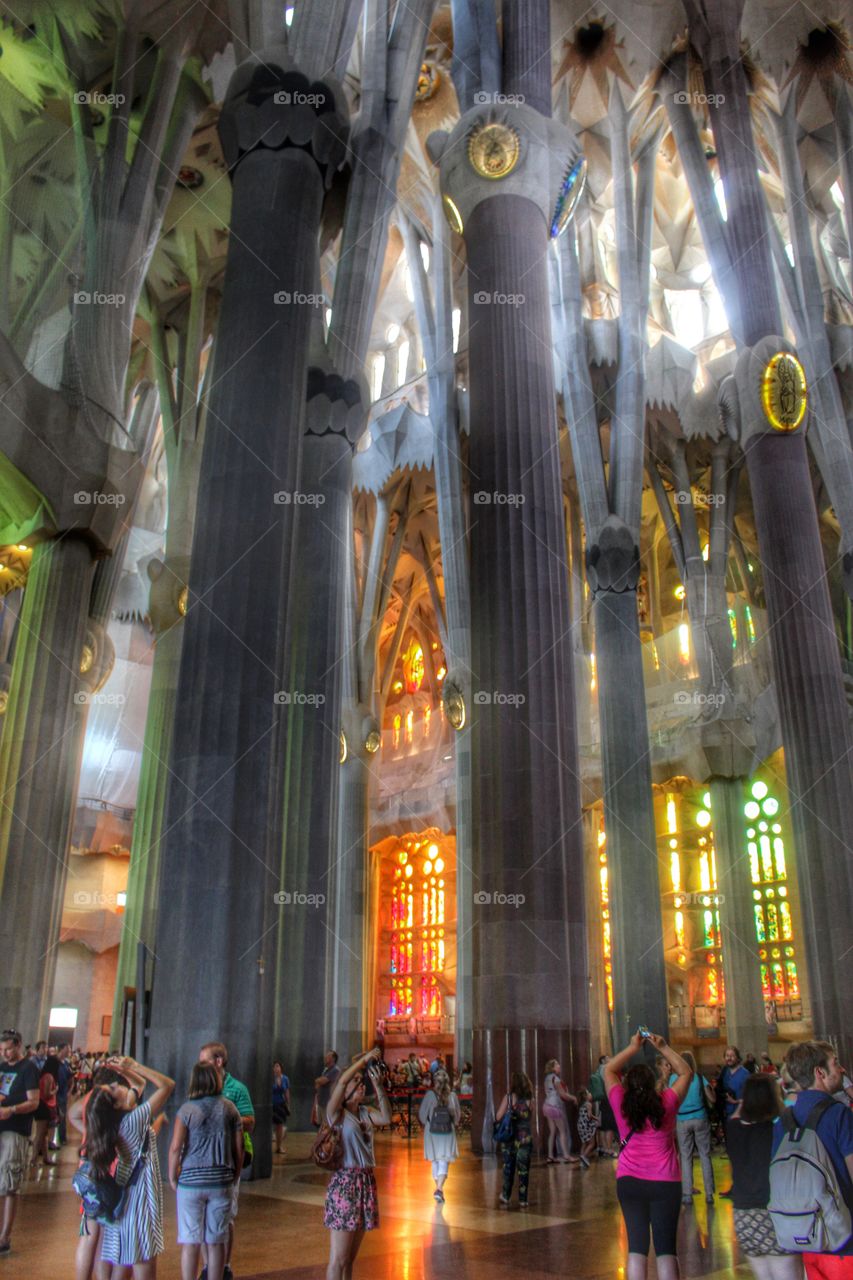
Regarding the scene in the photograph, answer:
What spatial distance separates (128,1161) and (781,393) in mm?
16618

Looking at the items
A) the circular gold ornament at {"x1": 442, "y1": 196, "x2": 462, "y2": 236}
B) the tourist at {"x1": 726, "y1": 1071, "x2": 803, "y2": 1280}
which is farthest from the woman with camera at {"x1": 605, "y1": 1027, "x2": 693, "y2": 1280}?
the circular gold ornament at {"x1": 442, "y1": 196, "x2": 462, "y2": 236}

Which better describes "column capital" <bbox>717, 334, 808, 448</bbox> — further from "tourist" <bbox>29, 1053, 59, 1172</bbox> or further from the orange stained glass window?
the orange stained glass window

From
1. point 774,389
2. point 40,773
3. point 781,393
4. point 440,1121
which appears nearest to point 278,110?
point 40,773

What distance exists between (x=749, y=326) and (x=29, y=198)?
13202 mm

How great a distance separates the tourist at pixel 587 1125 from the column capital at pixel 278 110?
36.9 feet

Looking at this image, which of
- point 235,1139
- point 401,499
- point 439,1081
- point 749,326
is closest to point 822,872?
point 439,1081

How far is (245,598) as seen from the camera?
33.0 feet

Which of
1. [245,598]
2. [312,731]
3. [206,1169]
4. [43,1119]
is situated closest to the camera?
[206,1169]

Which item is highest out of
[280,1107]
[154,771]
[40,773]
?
[154,771]

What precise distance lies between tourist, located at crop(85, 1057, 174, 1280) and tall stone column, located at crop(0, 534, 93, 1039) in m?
9.44

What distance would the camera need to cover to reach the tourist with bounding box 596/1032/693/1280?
148 inches

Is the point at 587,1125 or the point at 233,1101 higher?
the point at 233,1101

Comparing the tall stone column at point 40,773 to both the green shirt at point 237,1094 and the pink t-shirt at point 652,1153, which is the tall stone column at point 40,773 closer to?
the green shirt at point 237,1094

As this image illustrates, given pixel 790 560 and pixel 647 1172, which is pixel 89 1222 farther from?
pixel 790 560
